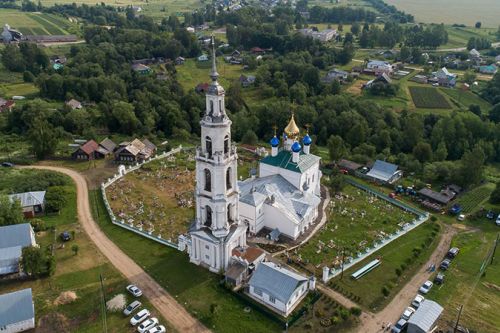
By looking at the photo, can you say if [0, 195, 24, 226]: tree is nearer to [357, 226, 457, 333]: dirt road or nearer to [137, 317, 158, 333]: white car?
[137, 317, 158, 333]: white car

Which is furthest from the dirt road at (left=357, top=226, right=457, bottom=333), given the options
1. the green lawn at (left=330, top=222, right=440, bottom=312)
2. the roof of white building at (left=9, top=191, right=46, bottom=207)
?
the roof of white building at (left=9, top=191, right=46, bottom=207)

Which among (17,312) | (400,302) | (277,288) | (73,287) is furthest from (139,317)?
(400,302)

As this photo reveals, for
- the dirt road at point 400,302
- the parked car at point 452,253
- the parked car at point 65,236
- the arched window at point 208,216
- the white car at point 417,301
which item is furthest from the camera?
the parked car at point 65,236

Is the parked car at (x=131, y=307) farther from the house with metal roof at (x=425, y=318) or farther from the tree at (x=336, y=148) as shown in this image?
the tree at (x=336, y=148)

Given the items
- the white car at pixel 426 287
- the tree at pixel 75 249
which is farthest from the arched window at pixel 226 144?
the white car at pixel 426 287

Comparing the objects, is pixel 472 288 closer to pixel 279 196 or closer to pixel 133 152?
pixel 279 196
